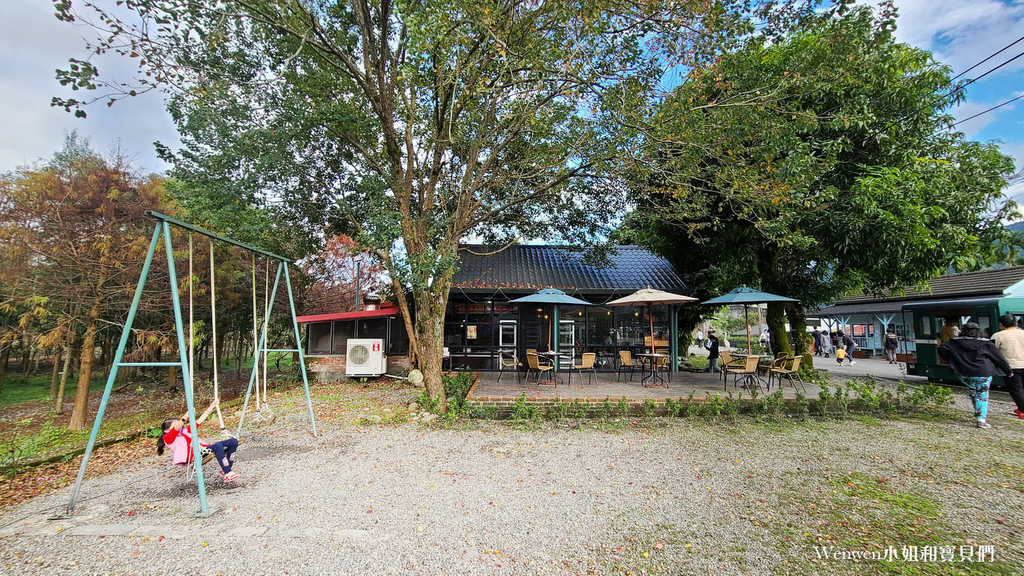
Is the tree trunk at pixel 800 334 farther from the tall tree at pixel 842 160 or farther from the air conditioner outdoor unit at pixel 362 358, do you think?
the air conditioner outdoor unit at pixel 362 358

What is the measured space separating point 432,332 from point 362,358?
5.36 meters

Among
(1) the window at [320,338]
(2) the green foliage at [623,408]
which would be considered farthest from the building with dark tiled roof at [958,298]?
(1) the window at [320,338]

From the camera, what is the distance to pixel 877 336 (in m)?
20.5

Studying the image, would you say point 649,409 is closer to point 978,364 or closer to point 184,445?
point 978,364

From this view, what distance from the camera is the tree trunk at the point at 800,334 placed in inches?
400

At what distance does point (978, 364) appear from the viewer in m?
6.07

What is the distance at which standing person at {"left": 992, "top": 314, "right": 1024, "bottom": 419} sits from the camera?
242 inches

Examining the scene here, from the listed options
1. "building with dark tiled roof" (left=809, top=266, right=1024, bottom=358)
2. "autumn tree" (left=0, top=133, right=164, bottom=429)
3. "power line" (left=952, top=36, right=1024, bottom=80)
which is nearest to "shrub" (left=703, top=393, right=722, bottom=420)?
"building with dark tiled roof" (left=809, top=266, right=1024, bottom=358)

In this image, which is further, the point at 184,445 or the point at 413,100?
the point at 413,100

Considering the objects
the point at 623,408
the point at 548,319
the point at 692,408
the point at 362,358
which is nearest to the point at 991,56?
the point at 692,408

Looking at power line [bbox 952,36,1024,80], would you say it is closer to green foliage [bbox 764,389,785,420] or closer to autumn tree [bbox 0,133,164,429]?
green foliage [bbox 764,389,785,420]

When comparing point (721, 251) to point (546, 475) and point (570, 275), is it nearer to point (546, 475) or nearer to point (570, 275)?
point (570, 275)

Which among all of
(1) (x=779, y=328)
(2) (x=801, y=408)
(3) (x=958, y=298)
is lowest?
(2) (x=801, y=408)

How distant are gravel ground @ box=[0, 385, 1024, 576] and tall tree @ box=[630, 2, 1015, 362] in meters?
3.99
